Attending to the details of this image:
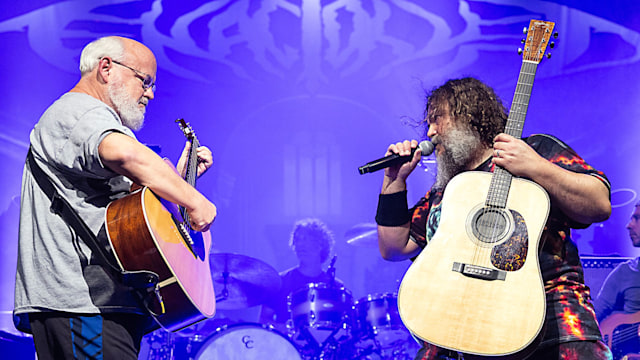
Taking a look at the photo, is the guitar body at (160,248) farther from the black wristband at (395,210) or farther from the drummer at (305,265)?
the drummer at (305,265)

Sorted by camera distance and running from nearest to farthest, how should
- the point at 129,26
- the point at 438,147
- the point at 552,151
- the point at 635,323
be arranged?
the point at 552,151, the point at 438,147, the point at 635,323, the point at 129,26

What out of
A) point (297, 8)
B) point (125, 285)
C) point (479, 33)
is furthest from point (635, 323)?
point (125, 285)

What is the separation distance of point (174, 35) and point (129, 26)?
36cm

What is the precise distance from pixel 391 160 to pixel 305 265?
237 cm

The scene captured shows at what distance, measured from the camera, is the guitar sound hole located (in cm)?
170

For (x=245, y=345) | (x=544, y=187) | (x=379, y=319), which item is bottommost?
(x=245, y=345)

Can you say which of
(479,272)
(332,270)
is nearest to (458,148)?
(479,272)

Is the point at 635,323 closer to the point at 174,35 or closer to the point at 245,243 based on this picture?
the point at 245,243

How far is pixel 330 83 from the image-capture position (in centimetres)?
439

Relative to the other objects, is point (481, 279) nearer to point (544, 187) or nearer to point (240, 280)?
point (544, 187)

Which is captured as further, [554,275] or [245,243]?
[245,243]

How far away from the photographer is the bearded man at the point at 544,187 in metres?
1.63

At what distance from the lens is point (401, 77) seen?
172 inches

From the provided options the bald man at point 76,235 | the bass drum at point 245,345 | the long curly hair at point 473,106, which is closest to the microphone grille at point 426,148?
the long curly hair at point 473,106
